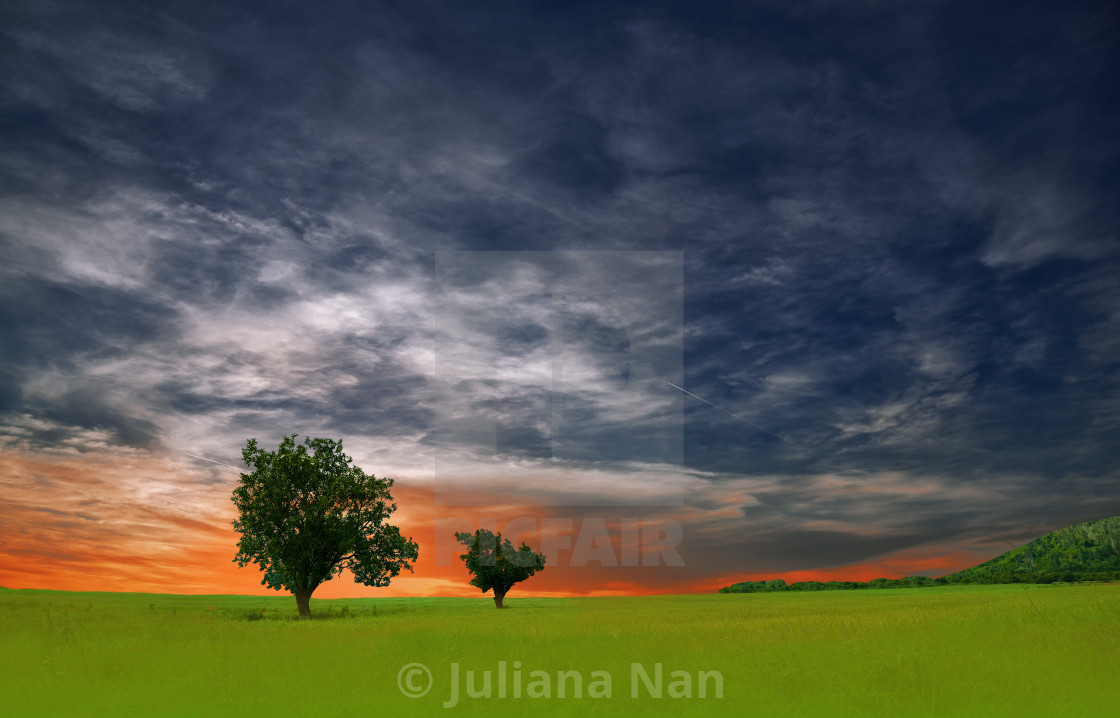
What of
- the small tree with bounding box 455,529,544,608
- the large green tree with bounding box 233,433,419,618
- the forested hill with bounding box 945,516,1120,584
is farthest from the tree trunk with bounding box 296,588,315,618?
the forested hill with bounding box 945,516,1120,584

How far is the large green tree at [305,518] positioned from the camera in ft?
147

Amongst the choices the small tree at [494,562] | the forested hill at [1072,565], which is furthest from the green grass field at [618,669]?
the forested hill at [1072,565]

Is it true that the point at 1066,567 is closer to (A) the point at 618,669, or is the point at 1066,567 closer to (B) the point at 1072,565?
(B) the point at 1072,565

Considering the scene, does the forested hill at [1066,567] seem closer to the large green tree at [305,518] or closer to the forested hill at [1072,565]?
the forested hill at [1072,565]

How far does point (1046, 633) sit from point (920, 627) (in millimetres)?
3873

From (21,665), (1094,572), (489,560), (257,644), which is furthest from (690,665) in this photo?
(1094,572)

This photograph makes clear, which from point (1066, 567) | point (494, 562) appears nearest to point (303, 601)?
point (494, 562)

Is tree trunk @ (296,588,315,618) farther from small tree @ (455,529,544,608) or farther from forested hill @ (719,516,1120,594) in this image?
forested hill @ (719,516,1120,594)

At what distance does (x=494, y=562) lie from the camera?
73375 millimetres

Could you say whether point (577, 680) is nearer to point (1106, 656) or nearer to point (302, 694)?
point (302, 694)

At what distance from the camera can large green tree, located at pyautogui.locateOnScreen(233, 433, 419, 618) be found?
147 feet

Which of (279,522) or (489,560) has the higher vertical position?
(279,522)

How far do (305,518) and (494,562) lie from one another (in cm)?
3265

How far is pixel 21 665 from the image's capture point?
1648 centimetres
